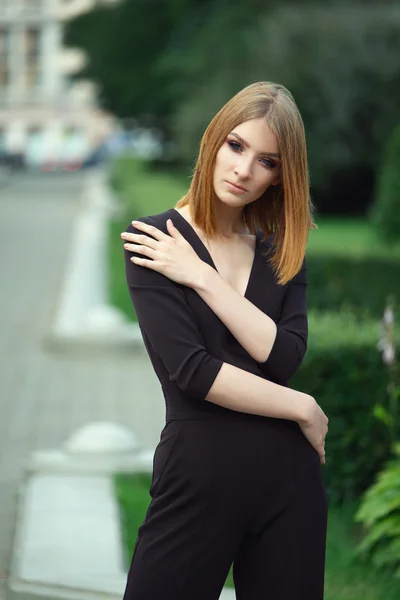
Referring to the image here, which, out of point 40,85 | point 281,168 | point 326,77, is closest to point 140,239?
point 281,168

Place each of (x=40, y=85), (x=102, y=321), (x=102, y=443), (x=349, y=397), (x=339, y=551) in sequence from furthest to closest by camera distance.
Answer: (x=40, y=85)
(x=102, y=321)
(x=102, y=443)
(x=349, y=397)
(x=339, y=551)

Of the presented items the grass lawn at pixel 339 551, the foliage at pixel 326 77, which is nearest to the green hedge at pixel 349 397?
the grass lawn at pixel 339 551

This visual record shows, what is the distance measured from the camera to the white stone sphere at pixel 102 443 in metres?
5.98

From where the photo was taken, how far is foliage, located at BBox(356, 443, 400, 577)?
425cm

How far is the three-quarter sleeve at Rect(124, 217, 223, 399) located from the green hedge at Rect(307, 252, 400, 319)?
7.69 metres

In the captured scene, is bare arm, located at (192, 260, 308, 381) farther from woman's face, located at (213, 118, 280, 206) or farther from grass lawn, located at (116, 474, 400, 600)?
grass lawn, located at (116, 474, 400, 600)

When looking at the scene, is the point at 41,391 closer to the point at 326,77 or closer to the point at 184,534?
the point at 184,534

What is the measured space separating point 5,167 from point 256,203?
5392 centimetres

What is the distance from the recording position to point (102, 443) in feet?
19.7

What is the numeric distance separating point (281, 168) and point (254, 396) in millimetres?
481

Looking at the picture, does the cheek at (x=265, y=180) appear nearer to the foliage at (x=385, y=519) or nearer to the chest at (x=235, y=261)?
the chest at (x=235, y=261)

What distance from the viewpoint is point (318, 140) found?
2389 cm

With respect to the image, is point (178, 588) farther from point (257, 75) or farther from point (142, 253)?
point (257, 75)

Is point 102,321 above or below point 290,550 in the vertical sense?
below
